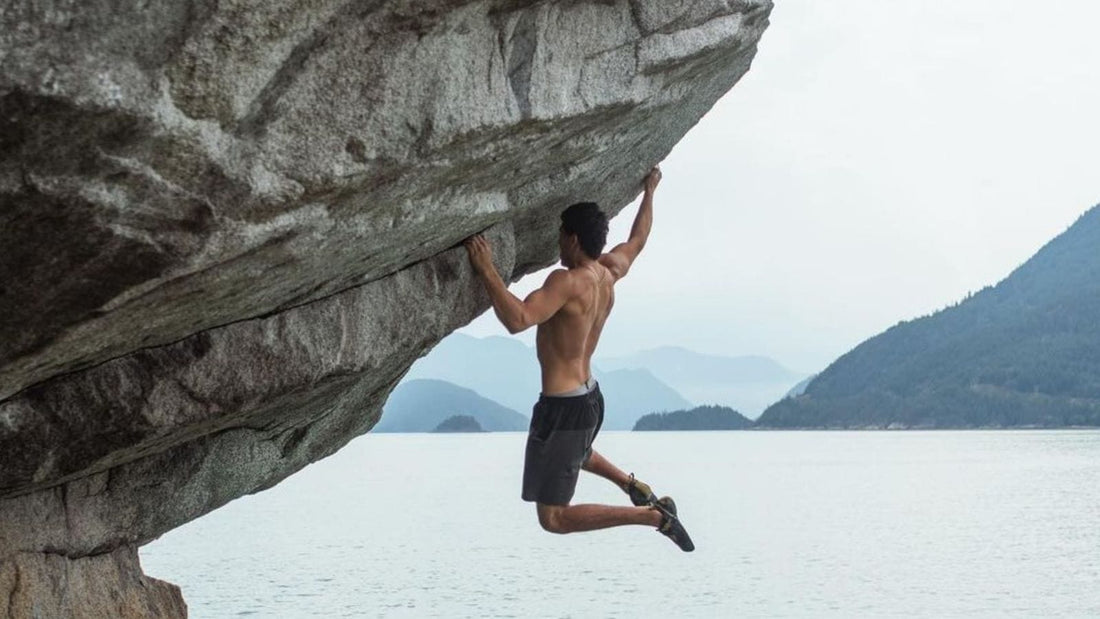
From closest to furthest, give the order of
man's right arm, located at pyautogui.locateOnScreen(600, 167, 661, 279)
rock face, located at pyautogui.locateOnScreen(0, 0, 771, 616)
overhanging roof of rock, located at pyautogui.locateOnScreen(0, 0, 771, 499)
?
overhanging roof of rock, located at pyautogui.locateOnScreen(0, 0, 771, 499)
rock face, located at pyautogui.locateOnScreen(0, 0, 771, 616)
man's right arm, located at pyautogui.locateOnScreen(600, 167, 661, 279)

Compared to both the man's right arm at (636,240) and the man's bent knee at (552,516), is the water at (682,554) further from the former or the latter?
the man's bent knee at (552,516)

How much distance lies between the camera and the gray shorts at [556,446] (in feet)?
30.6

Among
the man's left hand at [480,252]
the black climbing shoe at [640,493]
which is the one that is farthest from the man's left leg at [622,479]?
the man's left hand at [480,252]

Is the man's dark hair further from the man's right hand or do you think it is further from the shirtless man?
the man's right hand

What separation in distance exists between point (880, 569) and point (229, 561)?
2640 centimetres

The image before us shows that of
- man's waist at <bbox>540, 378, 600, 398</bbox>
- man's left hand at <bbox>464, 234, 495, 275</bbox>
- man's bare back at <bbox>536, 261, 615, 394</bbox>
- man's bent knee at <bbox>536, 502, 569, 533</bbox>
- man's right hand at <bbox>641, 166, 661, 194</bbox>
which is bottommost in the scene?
man's bent knee at <bbox>536, 502, 569, 533</bbox>

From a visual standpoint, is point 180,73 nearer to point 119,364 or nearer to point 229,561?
point 119,364

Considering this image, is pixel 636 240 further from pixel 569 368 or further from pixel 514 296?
pixel 514 296

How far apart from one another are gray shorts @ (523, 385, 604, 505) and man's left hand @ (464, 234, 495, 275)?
1.05 m

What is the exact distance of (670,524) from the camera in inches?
386

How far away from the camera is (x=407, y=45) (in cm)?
640

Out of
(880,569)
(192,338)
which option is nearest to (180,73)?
(192,338)

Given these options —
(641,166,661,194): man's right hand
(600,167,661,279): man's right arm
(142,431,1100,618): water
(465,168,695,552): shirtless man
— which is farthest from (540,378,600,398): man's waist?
(142,431,1100,618): water

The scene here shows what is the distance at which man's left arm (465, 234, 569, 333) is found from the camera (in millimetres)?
8609
